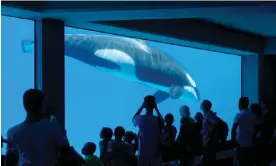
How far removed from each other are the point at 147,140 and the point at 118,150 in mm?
581

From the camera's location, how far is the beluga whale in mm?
18375

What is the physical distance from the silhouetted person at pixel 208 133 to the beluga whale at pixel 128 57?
→ 366 cm

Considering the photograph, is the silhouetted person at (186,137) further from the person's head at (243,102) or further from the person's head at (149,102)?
the person's head at (149,102)

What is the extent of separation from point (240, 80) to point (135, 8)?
9.57 metres

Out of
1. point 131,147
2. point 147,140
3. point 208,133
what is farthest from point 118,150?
point 208,133

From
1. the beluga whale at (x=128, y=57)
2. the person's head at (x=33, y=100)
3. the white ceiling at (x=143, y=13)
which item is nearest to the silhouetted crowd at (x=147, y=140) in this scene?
the person's head at (x=33, y=100)

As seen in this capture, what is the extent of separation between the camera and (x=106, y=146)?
6582mm

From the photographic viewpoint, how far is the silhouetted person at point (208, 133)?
26.5 feet

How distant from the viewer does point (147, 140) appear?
6973 millimetres

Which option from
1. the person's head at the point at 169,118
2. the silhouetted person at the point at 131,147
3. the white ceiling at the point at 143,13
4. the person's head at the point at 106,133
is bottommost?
the silhouetted person at the point at 131,147

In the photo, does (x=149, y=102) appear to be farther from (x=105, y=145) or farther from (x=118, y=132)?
(x=105, y=145)

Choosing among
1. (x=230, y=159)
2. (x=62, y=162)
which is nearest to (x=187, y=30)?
(x=230, y=159)

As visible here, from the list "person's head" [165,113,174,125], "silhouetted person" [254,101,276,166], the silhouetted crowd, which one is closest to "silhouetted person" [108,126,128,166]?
the silhouetted crowd

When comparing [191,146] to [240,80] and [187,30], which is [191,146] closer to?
[187,30]
